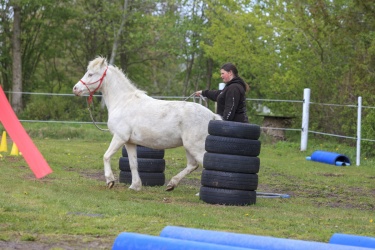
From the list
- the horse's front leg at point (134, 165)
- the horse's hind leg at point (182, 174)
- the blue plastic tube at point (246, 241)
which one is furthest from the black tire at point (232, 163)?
the blue plastic tube at point (246, 241)

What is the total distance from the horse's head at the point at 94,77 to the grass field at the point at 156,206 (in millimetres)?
1490

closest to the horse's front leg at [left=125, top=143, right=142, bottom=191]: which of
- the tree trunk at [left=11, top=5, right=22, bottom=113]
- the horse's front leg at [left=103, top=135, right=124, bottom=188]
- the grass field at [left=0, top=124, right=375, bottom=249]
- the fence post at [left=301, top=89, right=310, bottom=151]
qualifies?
the grass field at [left=0, top=124, right=375, bottom=249]

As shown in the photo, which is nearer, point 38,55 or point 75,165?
point 75,165

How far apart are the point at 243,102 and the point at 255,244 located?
577cm

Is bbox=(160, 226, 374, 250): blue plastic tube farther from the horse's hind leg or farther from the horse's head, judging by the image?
the horse's head

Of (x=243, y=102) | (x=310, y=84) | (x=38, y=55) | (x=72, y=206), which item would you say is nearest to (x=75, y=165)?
(x=243, y=102)

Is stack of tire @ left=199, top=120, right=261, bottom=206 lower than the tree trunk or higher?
lower

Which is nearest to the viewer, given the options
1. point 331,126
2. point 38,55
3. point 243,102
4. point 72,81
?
point 243,102

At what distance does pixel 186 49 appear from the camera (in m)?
36.8

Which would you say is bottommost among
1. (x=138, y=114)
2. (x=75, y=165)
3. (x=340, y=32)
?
(x=75, y=165)

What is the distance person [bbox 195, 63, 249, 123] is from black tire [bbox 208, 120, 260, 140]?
0.81m

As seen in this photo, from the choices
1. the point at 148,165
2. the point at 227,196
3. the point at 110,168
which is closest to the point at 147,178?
the point at 148,165

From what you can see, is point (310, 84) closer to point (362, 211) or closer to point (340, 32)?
point (340, 32)

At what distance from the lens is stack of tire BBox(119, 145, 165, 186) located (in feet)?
40.7
